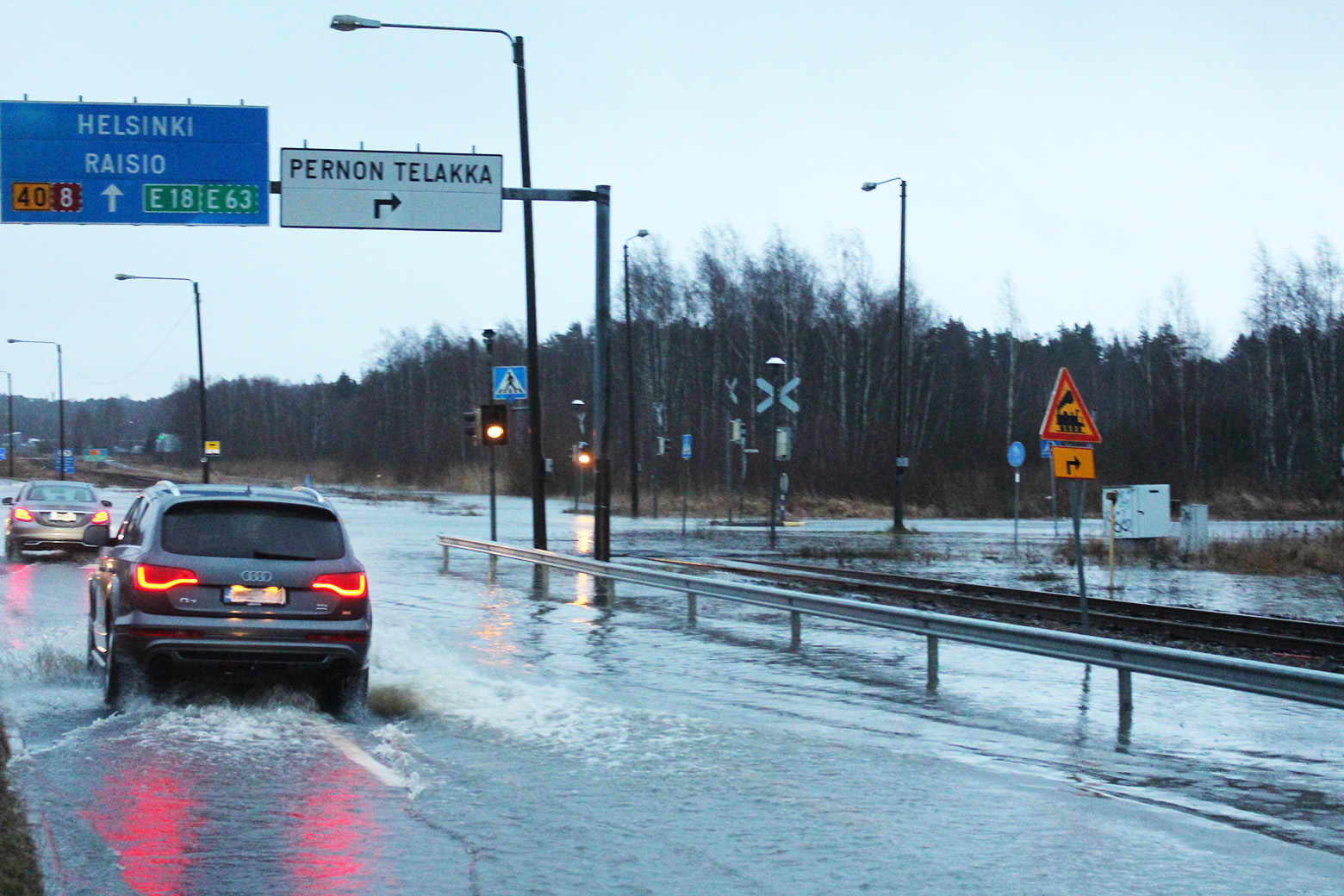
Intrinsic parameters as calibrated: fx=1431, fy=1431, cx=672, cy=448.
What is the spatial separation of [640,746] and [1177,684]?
600cm

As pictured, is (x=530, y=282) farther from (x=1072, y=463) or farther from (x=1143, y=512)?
(x=1143, y=512)

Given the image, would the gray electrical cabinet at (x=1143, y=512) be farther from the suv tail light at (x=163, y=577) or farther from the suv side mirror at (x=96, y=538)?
the suv tail light at (x=163, y=577)

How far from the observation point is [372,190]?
18.8 metres

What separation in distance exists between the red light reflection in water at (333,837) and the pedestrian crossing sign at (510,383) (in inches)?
664

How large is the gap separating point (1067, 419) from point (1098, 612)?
221 inches

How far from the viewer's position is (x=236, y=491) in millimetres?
9797

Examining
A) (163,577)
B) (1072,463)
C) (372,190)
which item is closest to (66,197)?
(372,190)

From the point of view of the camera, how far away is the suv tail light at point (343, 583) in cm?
946

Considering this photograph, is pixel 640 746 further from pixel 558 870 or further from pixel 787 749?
pixel 558 870

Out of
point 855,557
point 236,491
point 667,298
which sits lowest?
point 855,557

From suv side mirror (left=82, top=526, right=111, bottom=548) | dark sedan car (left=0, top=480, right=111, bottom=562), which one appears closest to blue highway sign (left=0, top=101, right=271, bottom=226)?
dark sedan car (left=0, top=480, right=111, bottom=562)

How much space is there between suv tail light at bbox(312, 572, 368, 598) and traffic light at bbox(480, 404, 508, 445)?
15389 millimetres

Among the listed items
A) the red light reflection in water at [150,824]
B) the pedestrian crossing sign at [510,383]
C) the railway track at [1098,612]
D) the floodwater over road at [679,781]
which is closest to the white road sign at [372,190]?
the pedestrian crossing sign at [510,383]

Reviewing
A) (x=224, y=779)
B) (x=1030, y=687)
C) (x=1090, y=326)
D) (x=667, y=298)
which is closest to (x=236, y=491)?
(x=224, y=779)
